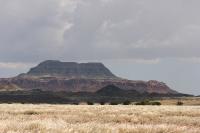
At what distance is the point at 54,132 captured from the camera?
1789cm

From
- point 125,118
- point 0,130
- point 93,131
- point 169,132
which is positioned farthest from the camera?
point 125,118

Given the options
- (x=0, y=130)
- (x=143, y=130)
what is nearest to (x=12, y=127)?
(x=0, y=130)

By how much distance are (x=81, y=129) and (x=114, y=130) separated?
133 centimetres

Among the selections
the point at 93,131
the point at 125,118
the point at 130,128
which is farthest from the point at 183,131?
the point at 125,118

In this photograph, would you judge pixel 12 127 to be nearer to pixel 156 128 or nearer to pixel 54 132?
pixel 54 132

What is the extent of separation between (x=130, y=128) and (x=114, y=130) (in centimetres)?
126

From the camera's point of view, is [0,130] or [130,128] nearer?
[0,130]

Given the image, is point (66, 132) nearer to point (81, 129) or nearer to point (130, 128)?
point (81, 129)

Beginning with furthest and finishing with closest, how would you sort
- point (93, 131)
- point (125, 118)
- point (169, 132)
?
1. point (125, 118)
2. point (169, 132)
3. point (93, 131)

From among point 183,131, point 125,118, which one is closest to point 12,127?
point 183,131

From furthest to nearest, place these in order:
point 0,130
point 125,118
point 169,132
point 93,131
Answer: point 125,118, point 169,132, point 93,131, point 0,130

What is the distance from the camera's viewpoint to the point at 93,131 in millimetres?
18922

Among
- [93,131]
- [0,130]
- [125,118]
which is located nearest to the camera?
[0,130]

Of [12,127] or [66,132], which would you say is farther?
[12,127]
